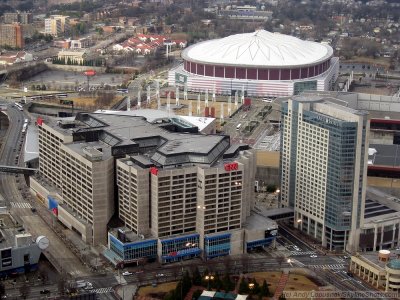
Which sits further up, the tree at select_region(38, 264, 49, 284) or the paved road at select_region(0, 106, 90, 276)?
the paved road at select_region(0, 106, 90, 276)

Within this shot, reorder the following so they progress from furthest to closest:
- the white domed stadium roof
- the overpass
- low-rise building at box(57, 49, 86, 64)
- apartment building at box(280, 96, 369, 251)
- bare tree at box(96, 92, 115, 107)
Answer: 1. low-rise building at box(57, 49, 86, 64)
2. the white domed stadium roof
3. bare tree at box(96, 92, 115, 107)
4. the overpass
5. apartment building at box(280, 96, 369, 251)

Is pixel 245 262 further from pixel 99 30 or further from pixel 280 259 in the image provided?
pixel 99 30

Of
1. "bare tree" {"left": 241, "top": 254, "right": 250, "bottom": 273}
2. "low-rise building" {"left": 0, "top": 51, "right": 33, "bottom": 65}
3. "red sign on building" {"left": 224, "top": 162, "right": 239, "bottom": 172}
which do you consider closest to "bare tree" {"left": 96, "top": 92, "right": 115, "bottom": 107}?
"low-rise building" {"left": 0, "top": 51, "right": 33, "bottom": 65}

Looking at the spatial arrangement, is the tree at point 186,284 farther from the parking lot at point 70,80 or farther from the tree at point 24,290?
the parking lot at point 70,80

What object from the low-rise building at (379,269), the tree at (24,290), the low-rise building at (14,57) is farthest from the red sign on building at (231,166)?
the low-rise building at (14,57)

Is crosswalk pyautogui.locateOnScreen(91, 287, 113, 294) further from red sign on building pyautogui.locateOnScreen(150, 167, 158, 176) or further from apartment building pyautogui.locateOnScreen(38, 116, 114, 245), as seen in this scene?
red sign on building pyautogui.locateOnScreen(150, 167, 158, 176)

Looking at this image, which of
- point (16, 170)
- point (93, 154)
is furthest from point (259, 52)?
point (93, 154)

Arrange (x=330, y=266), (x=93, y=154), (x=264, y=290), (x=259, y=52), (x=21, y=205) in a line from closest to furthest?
(x=264, y=290) → (x=330, y=266) → (x=93, y=154) → (x=21, y=205) → (x=259, y=52)
